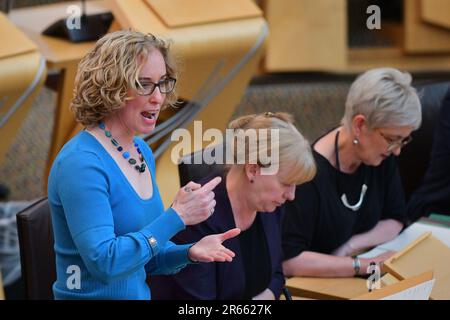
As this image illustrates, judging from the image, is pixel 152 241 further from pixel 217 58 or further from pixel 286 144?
pixel 217 58

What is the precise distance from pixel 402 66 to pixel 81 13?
246 cm

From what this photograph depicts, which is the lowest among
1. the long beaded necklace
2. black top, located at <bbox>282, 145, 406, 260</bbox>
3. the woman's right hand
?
black top, located at <bbox>282, 145, 406, 260</bbox>

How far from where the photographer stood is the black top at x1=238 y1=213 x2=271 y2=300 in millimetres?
1884

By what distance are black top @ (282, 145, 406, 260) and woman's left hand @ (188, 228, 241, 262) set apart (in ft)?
2.57

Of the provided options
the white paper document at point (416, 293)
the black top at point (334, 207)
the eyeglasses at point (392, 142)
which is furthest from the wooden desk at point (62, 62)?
the white paper document at point (416, 293)

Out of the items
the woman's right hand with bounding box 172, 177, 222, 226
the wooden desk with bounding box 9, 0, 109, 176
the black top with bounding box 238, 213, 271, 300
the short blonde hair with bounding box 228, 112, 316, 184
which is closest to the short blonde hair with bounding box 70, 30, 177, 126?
the woman's right hand with bounding box 172, 177, 222, 226

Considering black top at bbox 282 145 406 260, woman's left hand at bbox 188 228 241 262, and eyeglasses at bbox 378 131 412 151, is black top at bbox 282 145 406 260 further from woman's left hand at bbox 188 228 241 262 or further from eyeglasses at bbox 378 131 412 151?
woman's left hand at bbox 188 228 241 262

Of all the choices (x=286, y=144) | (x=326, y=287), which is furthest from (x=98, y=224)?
(x=326, y=287)

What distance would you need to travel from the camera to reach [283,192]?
1.73 meters

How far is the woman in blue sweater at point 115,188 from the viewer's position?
4.10 ft

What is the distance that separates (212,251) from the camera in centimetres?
134

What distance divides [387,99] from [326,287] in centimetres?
52

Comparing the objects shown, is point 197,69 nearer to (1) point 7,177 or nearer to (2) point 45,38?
(2) point 45,38
